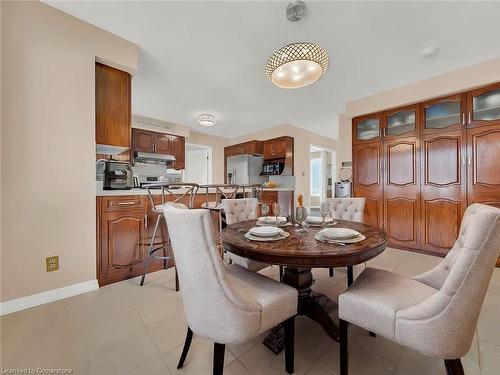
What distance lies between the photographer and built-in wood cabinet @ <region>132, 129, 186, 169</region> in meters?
4.56

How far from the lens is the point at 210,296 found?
887 millimetres

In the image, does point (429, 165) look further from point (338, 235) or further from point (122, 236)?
point (122, 236)

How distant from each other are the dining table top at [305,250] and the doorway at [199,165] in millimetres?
5216

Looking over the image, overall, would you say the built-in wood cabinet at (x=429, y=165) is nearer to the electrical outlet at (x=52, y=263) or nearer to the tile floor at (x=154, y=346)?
the tile floor at (x=154, y=346)

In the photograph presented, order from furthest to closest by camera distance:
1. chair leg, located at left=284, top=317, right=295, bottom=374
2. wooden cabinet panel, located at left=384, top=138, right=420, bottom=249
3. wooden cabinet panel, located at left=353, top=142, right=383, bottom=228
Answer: wooden cabinet panel, located at left=353, top=142, right=383, bottom=228, wooden cabinet panel, located at left=384, top=138, right=420, bottom=249, chair leg, located at left=284, top=317, right=295, bottom=374

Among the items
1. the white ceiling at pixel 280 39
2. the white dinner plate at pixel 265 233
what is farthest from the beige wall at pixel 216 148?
the white dinner plate at pixel 265 233

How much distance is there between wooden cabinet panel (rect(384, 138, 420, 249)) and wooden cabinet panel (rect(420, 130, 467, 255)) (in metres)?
0.09

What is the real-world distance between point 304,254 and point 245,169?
4643mm

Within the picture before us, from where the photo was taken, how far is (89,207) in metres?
2.00

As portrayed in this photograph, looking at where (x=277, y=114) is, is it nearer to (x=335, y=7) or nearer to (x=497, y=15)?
(x=335, y=7)

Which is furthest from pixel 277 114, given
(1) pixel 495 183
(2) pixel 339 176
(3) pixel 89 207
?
(3) pixel 89 207

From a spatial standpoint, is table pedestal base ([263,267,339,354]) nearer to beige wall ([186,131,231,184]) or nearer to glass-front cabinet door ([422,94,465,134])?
glass-front cabinet door ([422,94,465,134])

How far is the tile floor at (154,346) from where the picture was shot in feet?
3.73

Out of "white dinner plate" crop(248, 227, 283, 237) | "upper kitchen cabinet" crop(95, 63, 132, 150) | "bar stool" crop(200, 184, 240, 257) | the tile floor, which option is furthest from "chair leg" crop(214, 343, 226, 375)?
"upper kitchen cabinet" crop(95, 63, 132, 150)
